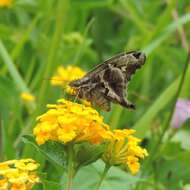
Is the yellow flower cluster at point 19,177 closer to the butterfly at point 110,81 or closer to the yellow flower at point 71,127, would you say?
the yellow flower at point 71,127

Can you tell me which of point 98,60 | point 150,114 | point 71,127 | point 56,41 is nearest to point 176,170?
point 150,114

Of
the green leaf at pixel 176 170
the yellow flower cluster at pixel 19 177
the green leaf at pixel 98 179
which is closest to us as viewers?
the yellow flower cluster at pixel 19 177

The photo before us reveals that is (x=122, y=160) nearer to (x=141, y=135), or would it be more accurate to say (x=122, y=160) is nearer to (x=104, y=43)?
(x=141, y=135)

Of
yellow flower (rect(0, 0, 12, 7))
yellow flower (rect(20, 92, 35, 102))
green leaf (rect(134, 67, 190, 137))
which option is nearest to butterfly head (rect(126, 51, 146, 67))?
green leaf (rect(134, 67, 190, 137))

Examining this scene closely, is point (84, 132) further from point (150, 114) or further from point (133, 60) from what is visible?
point (150, 114)

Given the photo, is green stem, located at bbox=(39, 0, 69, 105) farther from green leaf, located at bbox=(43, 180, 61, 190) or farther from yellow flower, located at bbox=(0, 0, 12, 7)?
green leaf, located at bbox=(43, 180, 61, 190)

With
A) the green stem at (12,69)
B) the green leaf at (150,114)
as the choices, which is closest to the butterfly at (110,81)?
the green leaf at (150,114)
